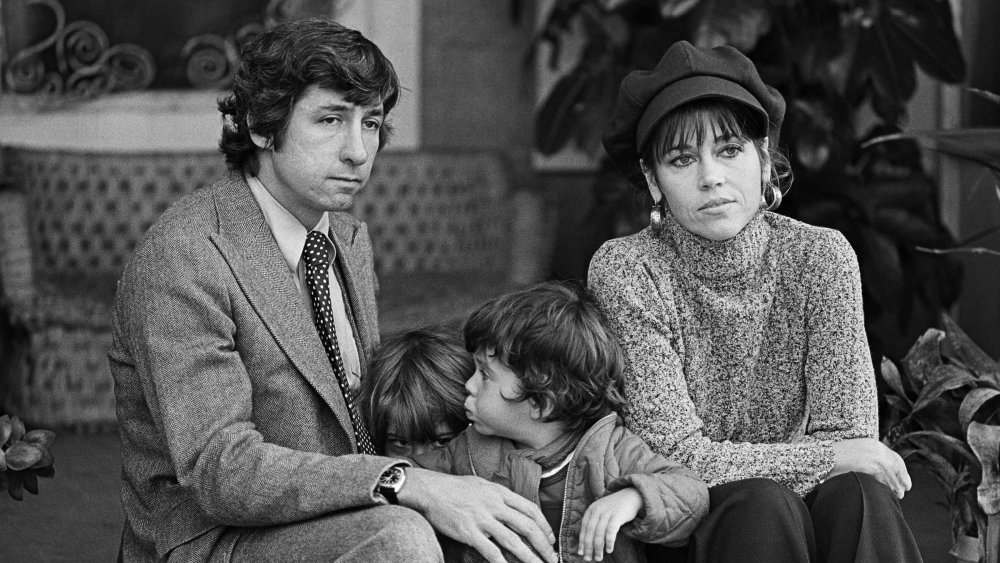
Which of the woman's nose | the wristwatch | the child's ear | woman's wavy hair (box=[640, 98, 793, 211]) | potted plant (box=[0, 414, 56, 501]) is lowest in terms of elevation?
potted plant (box=[0, 414, 56, 501])

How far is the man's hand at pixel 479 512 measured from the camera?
1676 millimetres

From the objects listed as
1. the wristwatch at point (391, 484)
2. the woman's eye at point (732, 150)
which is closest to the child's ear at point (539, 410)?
the wristwatch at point (391, 484)

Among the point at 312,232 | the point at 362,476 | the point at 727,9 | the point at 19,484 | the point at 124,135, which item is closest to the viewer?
the point at 362,476

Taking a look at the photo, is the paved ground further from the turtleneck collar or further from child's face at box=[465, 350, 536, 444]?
child's face at box=[465, 350, 536, 444]

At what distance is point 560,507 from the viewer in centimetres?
187

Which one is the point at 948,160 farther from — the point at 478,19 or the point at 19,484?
the point at 19,484

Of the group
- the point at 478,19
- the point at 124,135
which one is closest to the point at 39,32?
the point at 124,135

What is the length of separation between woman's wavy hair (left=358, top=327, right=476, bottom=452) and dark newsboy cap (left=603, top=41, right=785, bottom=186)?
0.44 metres

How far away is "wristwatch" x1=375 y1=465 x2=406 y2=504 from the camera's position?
170 cm

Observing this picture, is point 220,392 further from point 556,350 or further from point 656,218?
point 656,218

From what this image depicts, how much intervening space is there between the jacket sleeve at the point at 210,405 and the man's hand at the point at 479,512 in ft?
0.19

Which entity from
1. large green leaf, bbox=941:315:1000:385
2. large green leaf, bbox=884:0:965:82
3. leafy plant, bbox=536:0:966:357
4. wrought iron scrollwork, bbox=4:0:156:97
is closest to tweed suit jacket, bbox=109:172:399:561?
large green leaf, bbox=941:315:1000:385

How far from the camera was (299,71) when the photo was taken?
1.86m

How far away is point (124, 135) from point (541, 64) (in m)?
1.55
